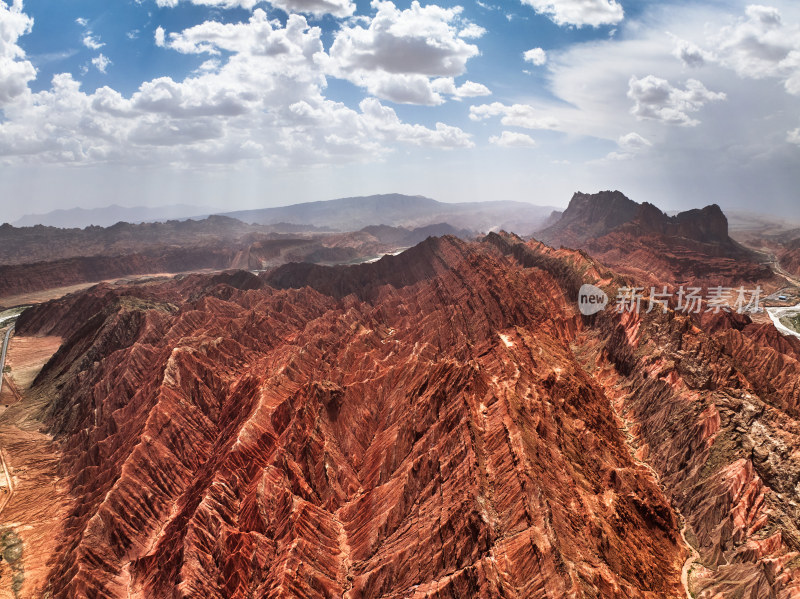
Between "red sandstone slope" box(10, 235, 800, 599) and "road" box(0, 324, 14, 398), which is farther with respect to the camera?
"road" box(0, 324, 14, 398)

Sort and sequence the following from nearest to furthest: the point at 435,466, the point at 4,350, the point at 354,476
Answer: the point at 435,466 → the point at 354,476 → the point at 4,350

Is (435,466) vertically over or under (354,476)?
over

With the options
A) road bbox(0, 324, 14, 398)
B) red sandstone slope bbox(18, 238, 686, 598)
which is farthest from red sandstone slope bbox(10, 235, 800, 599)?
road bbox(0, 324, 14, 398)

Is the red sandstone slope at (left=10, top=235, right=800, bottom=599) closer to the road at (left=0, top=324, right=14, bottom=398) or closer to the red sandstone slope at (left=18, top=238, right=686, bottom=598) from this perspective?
the red sandstone slope at (left=18, top=238, right=686, bottom=598)

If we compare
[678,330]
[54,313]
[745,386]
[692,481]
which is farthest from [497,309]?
[54,313]

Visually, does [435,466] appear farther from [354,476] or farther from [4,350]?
[4,350]

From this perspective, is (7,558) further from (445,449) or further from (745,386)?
(745,386)

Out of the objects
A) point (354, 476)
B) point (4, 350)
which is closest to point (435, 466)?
point (354, 476)
